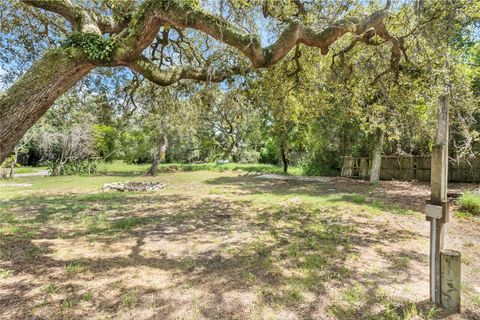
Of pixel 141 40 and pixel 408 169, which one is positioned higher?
pixel 141 40

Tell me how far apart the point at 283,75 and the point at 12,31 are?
231 inches

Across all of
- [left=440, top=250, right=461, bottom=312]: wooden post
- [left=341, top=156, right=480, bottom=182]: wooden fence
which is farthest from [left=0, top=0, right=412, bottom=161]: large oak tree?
[left=341, top=156, right=480, bottom=182]: wooden fence

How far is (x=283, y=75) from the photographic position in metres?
6.53

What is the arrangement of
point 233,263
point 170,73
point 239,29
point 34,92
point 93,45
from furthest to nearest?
1. point 170,73
2. point 239,29
3. point 233,263
4. point 93,45
5. point 34,92

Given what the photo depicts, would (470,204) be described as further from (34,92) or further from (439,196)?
(34,92)

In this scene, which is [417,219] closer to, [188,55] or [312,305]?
[312,305]

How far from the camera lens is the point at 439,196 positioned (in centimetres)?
243

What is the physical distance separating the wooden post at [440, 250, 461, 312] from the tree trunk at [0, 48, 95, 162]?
170 inches

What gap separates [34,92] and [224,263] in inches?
116

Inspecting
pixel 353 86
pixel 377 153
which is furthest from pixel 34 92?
pixel 377 153

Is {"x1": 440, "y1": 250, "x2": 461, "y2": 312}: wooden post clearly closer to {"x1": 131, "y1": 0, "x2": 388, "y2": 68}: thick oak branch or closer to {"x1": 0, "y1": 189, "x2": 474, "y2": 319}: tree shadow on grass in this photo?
{"x1": 0, "y1": 189, "x2": 474, "y2": 319}: tree shadow on grass

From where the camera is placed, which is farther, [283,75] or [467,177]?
[467,177]

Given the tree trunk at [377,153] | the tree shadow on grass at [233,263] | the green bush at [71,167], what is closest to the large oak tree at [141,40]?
the tree shadow on grass at [233,263]

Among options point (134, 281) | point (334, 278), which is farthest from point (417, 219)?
point (134, 281)
